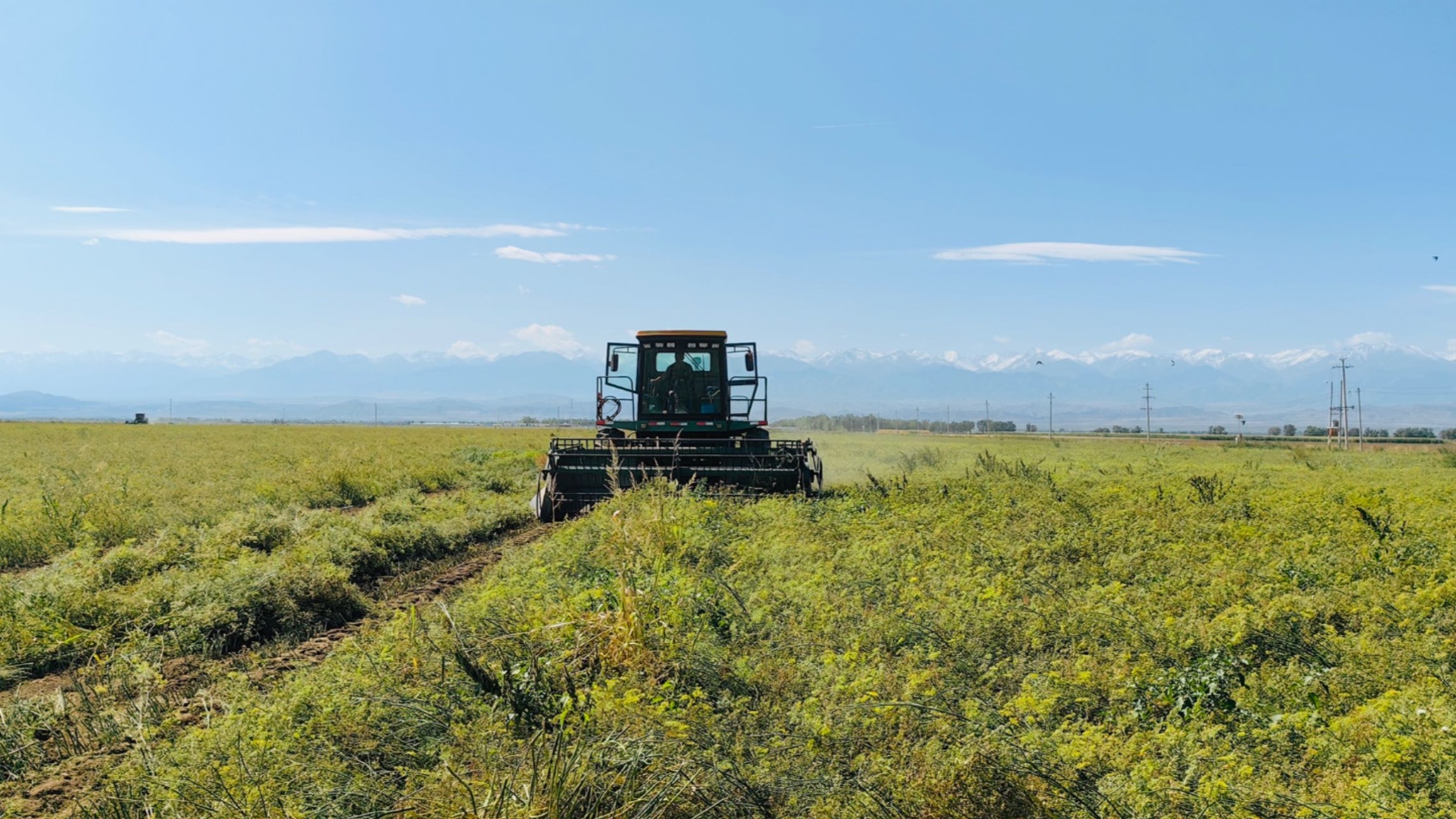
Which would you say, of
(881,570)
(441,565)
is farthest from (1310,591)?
(441,565)

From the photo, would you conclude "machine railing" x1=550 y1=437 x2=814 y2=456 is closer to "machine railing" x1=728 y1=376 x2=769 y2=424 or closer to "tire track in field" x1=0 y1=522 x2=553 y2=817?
"machine railing" x1=728 y1=376 x2=769 y2=424

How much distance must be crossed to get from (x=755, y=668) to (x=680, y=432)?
1080cm

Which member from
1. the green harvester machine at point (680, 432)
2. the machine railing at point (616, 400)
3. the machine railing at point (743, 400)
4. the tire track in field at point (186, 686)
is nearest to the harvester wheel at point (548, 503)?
the green harvester machine at point (680, 432)

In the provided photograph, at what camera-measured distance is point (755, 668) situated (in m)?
6.61

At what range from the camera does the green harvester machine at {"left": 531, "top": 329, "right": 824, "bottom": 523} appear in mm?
16016

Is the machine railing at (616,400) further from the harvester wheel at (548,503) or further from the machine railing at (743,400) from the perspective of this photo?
the harvester wheel at (548,503)

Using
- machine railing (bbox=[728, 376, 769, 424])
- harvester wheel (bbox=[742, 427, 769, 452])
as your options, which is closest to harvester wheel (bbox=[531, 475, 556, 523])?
harvester wheel (bbox=[742, 427, 769, 452])

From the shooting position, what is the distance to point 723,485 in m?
15.7

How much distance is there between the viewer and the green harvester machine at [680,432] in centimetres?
1602

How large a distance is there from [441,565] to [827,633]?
22.8 ft

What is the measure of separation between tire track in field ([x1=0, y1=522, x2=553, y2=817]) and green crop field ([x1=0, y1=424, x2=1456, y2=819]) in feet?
0.11

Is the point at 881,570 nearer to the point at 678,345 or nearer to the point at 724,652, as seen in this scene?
the point at 724,652

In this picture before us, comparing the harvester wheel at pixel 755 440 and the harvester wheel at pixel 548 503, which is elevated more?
the harvester wheel at pixel 755 440

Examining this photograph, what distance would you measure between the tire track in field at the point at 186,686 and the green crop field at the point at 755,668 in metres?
0.03
